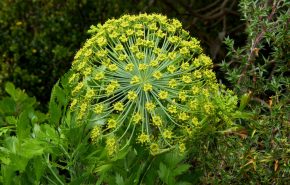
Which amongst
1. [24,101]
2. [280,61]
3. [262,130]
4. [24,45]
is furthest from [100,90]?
[24,45]

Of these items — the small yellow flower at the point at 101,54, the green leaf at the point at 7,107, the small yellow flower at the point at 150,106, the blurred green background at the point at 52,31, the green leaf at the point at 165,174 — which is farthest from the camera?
the blurred green background at the point at 52,31

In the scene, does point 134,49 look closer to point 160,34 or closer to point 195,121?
point 160,34

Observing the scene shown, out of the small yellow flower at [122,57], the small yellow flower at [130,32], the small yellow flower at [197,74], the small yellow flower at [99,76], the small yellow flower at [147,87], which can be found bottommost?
the small yellow flower at [147,87]

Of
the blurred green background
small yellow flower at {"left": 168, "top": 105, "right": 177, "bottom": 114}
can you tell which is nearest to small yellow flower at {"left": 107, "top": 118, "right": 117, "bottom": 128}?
small yellow flower at {"left": 168, "top": 105, "right": 177, "bottom": 114}

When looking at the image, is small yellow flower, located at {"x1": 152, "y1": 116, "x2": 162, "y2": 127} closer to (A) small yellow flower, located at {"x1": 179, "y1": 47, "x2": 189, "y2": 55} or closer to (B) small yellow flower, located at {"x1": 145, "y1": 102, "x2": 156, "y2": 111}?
(B) small yellow flower, located at {"x1": 145, "y1": 102, "x2": 156, "y2": 111}

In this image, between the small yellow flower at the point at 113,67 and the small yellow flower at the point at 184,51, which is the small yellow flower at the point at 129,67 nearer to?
the small yellow flower at the point at 113,67

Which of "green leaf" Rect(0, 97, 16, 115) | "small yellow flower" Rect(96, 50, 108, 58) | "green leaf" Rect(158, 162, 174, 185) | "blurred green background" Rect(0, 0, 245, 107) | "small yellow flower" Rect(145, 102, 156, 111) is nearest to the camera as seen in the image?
"small yellow flower" Rect(145, 102, 156, 111)

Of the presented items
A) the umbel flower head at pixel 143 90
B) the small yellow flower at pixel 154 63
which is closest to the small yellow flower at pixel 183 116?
the umbel flower head at pixel 143 90

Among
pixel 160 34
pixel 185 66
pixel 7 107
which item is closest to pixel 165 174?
pixel 185 66

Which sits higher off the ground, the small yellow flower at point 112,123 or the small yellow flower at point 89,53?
the small yellow flower at point 89,53
